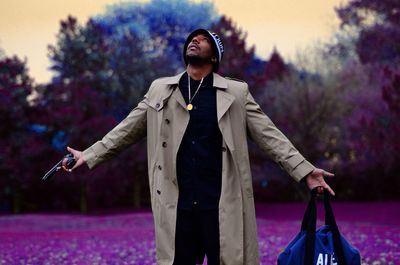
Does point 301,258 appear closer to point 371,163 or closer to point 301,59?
point 371,163

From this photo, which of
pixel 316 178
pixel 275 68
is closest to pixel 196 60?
pixel 316 178

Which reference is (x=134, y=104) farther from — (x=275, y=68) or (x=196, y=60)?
(x=196, y=60)

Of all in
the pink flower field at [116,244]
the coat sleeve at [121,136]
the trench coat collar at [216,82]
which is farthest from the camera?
the pink flower field at [116,244]

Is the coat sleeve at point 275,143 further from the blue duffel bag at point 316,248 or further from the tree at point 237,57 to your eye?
the tree at point 237,57

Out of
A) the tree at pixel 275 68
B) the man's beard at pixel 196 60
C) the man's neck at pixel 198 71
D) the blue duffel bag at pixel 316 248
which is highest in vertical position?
the tree at pixel 275 68

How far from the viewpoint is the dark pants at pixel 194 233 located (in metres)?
4.58

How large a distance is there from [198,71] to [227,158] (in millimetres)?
664

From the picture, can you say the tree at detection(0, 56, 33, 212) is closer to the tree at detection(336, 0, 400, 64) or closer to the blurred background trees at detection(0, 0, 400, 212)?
the blurred background trees at detection(0, 0, 400, 212)

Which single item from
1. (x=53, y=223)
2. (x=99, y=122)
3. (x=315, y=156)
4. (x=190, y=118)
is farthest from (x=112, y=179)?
(x=190, y=118)

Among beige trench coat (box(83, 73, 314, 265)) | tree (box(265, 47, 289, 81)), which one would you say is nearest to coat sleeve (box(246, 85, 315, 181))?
beige trench coat (box(83, 73, 314, 265))

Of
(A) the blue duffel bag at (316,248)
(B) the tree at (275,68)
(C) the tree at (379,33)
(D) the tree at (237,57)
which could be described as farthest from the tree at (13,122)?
(A) the blue duffel bag at (316,248)

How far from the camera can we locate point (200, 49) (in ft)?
15.9

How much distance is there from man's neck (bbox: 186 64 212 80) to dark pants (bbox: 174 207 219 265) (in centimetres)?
92

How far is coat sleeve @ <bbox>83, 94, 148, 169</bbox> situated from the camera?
4.97 meters
